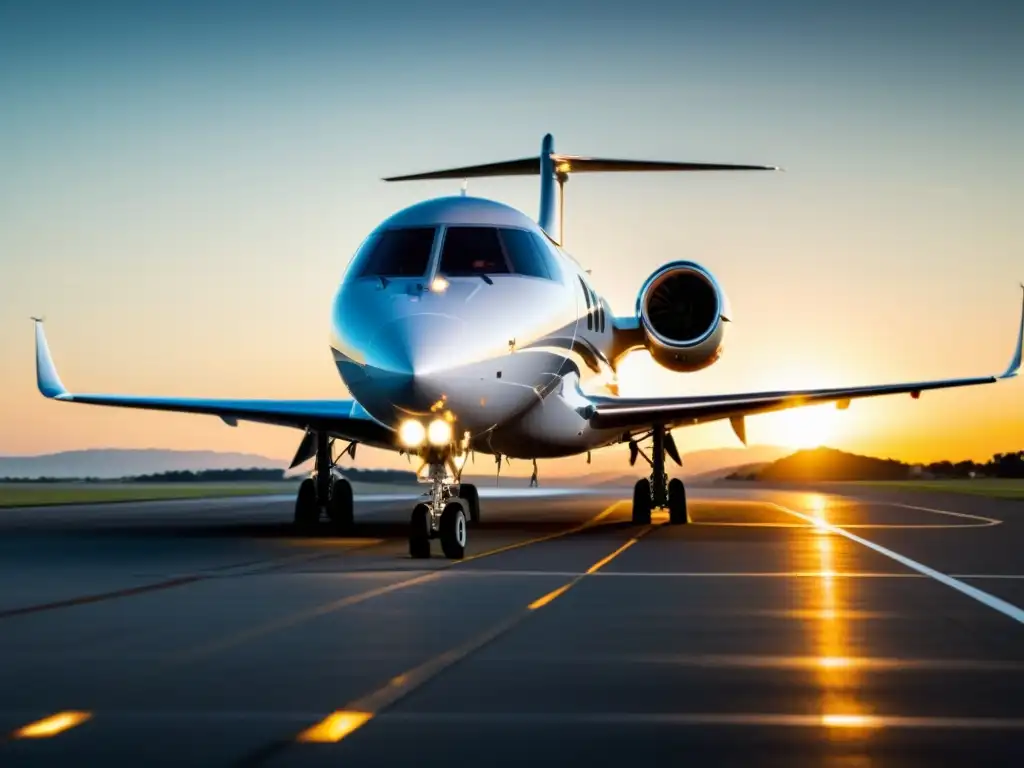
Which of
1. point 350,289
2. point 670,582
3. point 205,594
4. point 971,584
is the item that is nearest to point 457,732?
point 205,594

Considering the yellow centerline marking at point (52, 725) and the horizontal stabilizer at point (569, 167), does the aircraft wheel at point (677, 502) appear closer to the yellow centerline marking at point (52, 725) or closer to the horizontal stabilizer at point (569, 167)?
the horizontal stabilizer at point (569, 167)

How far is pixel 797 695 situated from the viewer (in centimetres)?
736

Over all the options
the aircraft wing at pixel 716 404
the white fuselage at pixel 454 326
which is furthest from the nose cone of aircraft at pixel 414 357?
the aircraft wing at pixel 716 404

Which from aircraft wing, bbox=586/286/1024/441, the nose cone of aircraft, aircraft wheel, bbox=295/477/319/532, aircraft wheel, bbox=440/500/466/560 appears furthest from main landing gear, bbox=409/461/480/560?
aircraft wheel, bbox=295/477/319/532

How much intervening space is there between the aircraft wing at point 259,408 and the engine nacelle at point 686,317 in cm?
630

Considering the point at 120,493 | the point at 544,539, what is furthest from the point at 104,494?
the point at 544,539

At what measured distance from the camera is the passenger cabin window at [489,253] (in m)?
18.3

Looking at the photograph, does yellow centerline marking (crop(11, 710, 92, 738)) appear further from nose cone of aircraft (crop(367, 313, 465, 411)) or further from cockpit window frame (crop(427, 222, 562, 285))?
cockpit window frame (crop(427, 222, 562, 285))

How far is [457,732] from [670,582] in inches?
295

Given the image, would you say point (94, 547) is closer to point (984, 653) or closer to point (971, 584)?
point (971, 584)

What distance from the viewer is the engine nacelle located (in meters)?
28.8

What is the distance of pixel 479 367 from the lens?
17.2m

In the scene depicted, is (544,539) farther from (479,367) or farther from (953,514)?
(953,514)

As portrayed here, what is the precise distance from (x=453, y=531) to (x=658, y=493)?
1060 cm
